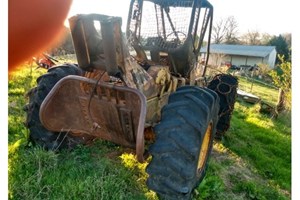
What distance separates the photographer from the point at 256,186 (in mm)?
4246

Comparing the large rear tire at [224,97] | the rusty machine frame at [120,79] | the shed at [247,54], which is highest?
the rusty machine frame at [120,79]

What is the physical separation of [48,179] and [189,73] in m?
2.22

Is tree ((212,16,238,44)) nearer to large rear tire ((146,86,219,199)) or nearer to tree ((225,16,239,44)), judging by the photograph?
tree ((225,16,239,44))

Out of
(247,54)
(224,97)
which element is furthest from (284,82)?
(247,54)

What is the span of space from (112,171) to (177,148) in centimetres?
107

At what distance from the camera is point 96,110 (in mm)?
3020

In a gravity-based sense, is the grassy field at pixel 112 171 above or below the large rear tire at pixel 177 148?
below

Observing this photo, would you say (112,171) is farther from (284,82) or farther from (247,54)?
(247,54)

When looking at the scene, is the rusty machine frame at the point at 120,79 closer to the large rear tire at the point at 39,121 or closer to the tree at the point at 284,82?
the large rear tire at the point at 39,121

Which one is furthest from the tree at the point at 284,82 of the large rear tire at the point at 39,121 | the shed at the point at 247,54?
the shed at the point at 247,54

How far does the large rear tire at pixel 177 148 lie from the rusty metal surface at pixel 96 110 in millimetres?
208

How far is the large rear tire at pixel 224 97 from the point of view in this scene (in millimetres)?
5876
